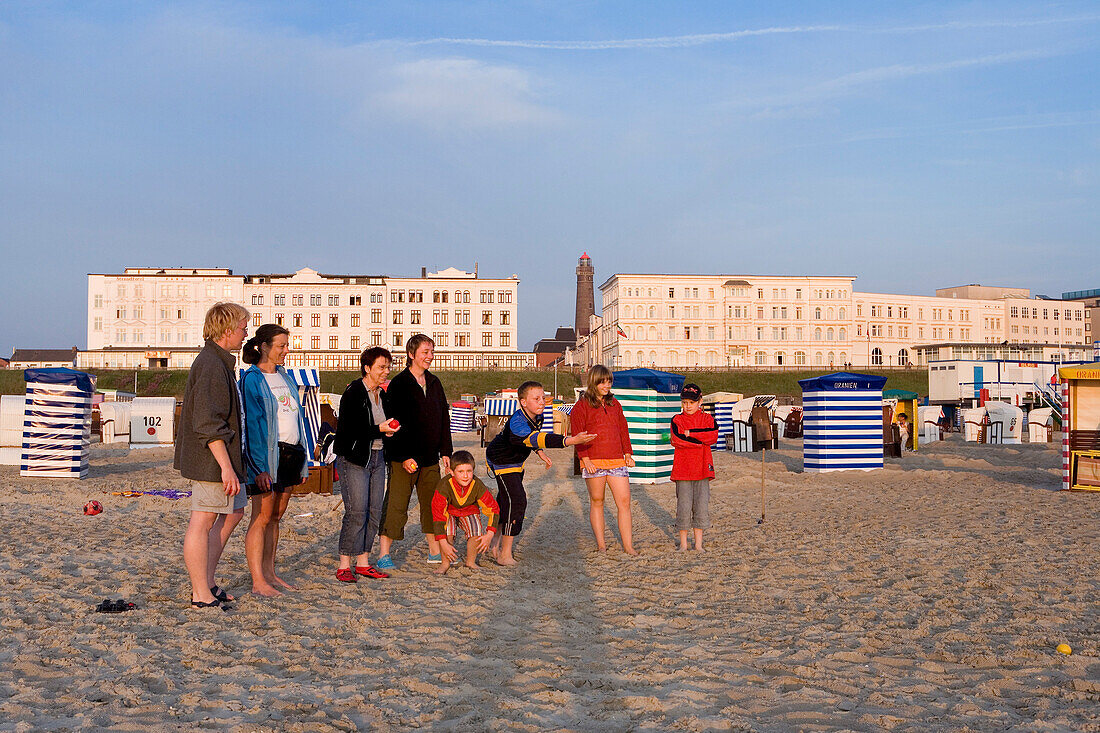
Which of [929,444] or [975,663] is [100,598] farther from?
[929,444]

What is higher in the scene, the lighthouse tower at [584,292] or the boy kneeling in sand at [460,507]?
the lighthouse tower at [584,292]

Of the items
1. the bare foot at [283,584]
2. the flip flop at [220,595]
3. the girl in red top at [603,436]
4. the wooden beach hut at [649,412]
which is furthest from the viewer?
the wooden beach hut at [649,412]

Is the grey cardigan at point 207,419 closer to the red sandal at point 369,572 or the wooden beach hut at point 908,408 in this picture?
the red sandal at point 369,572

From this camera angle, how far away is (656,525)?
11.5 m

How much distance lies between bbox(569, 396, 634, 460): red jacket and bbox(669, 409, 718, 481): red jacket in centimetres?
69

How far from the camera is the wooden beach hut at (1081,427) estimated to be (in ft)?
47.2

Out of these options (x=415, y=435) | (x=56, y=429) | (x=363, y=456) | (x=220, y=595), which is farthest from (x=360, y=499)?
(x=56, y=429)

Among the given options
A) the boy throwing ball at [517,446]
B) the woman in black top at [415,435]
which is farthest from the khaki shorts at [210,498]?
the boy throwing ball at [517,446]

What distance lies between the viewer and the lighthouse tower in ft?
425

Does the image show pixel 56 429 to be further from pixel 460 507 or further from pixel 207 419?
pixel 207 419

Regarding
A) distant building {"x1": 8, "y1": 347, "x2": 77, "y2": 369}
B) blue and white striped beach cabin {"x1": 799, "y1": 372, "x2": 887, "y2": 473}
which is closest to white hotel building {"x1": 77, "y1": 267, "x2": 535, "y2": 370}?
distant building {"x1": 8, "y1": 347, "x2": 77, "y2": 369}

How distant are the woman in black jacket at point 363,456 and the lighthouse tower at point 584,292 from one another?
12203 cm

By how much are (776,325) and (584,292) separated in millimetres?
38405

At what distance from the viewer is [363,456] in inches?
277
